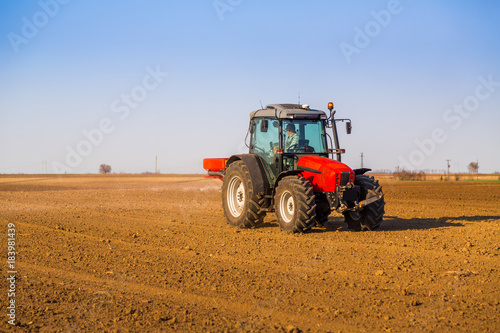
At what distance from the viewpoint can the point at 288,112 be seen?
1073 centimetres

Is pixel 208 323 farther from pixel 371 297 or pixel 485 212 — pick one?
pixel 485 212

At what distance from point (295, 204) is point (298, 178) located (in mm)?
553

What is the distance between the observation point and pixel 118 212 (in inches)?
600

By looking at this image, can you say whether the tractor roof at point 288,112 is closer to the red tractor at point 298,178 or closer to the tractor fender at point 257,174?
the red tractor at point 298,178

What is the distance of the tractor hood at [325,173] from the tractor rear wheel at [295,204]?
0.39m

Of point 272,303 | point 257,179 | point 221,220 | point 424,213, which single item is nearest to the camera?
point 272,303

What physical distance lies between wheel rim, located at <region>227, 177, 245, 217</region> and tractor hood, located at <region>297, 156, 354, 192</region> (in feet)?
6.97

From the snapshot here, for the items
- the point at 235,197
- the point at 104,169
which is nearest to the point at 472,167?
the point at 104,169

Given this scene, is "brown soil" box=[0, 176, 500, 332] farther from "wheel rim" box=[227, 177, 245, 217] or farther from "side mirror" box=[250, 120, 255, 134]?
"side mirror" box=[250, 120, 255, 134]

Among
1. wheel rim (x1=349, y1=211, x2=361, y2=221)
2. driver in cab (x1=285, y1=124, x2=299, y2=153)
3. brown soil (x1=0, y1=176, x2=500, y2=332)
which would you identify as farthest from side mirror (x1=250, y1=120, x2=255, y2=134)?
wheel rim (x1=349, y1=211, x2=361, y2=221)

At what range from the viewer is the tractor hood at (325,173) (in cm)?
987

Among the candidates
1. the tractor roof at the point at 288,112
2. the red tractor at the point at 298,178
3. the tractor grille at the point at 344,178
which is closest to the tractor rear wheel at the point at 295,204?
the red tractor at the point at 298,178

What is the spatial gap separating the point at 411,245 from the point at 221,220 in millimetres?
5894

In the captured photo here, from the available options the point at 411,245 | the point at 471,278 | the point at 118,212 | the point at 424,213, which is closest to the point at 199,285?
the point at 471,278
